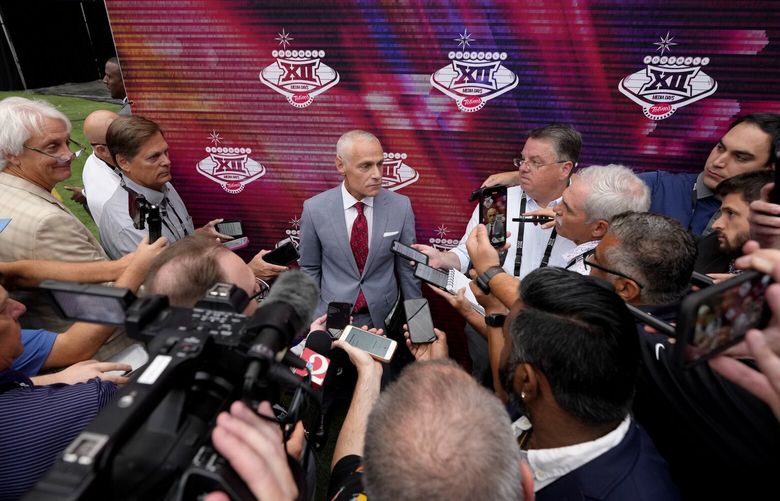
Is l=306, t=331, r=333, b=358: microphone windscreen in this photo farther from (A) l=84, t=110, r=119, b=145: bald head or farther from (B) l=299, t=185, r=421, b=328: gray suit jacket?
(A) l=84, t=110, r=119, b=145: bald head

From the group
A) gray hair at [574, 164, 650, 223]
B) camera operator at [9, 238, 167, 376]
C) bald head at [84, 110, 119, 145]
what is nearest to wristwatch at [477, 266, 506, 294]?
gray hair at [574, 164, 650, 223]

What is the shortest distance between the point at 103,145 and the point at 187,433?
3.62 metres

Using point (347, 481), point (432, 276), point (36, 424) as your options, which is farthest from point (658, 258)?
point (36, 424)

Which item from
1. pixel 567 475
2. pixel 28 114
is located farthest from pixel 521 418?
pixel 28 114

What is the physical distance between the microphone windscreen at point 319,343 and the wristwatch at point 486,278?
3.03 ft

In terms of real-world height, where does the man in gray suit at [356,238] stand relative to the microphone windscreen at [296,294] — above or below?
below

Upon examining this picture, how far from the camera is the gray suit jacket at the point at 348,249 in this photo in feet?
10.4

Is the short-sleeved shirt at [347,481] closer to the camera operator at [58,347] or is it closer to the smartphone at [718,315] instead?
the smartphone at [718,315]

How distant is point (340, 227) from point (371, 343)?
4.01ft

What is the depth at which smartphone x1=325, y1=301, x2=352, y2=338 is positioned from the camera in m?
2.60

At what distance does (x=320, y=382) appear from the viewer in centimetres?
212

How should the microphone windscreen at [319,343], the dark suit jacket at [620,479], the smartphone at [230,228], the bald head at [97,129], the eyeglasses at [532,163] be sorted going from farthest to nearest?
the bald head at [97,129] < the smartphone at [230,228] < the eyeglasses at [532,163] < the microphone windscreen at [319,343] < the dark suit jacket at [620,479]

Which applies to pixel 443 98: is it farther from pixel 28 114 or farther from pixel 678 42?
pixel 28 114

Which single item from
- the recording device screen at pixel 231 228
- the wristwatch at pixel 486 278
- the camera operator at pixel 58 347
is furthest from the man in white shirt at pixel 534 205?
the camera operator at pixel 58 347
